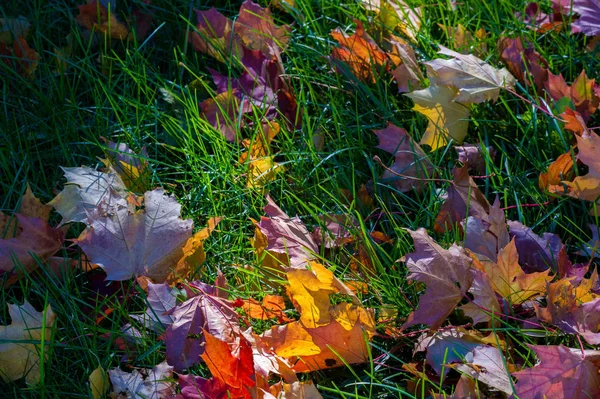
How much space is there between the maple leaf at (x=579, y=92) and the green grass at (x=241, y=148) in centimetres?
7

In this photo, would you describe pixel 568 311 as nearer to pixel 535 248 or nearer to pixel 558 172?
pixel 535 248

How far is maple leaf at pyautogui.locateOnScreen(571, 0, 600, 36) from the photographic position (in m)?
2.09

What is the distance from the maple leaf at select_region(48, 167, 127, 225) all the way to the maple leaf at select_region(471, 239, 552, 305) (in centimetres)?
89

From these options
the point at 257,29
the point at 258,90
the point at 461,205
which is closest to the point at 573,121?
the point at 461,205

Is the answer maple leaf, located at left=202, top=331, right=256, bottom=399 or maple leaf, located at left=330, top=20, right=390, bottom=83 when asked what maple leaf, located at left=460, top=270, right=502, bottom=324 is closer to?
maple leaf, located at left=202, top=331, right=256, bottom=399

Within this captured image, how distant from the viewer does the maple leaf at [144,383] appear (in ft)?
4.76

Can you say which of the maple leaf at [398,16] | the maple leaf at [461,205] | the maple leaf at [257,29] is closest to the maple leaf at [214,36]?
the maple leaf at [257,29]

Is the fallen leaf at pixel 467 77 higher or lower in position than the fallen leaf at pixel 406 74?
higher

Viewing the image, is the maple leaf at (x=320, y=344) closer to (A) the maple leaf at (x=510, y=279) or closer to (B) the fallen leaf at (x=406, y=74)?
(A) the maple leaf at (x=510, y=279)

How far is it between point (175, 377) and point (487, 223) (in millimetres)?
813

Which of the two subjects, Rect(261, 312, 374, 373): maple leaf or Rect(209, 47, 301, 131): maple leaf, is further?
Rect(209, 47, 301, 131): maple leaf

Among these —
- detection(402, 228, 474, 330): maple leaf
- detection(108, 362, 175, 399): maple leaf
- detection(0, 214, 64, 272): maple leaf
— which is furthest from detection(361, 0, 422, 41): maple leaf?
detection(108, 362, 175, 399): maple leaf

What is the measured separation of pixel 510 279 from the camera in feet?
4.86

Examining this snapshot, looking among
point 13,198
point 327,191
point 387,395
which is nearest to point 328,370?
point 387,395
